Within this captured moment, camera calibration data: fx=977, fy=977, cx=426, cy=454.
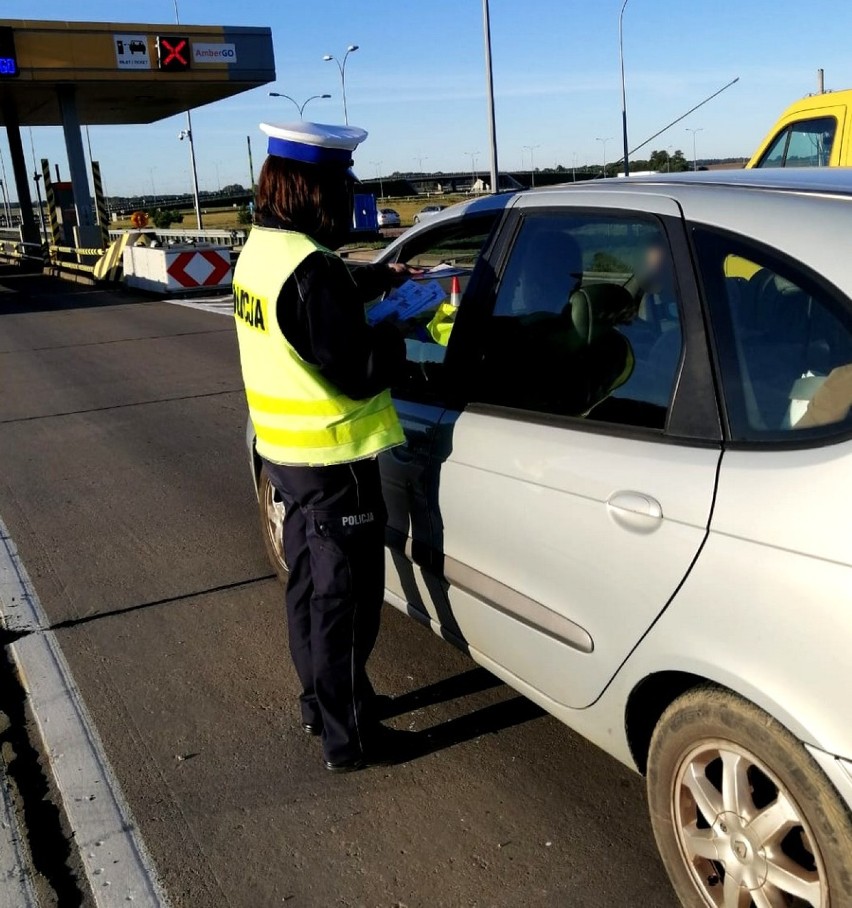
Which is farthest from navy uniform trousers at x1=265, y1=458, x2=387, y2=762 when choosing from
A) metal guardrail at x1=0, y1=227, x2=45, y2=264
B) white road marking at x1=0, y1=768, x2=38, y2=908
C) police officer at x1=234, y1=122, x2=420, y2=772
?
metal guardrail at x1=0, y1=227, x2=45, y2=264

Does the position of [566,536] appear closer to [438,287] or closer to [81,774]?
[438,287]

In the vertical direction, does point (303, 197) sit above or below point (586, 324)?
above

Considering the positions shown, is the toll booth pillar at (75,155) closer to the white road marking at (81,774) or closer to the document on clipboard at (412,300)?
the white road marking at (81,774)

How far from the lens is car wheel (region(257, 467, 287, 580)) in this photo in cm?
445

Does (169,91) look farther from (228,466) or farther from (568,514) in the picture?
(568,514)

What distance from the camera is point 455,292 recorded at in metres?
3.60

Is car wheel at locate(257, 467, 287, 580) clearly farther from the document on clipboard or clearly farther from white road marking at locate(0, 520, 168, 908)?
the document on clipboard

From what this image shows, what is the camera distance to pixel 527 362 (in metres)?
2.98

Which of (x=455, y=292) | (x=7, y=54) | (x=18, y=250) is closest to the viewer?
(x=455, y=292)

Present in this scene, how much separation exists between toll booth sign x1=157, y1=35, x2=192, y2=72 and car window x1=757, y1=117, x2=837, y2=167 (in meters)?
22.2

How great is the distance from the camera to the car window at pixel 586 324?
251cm

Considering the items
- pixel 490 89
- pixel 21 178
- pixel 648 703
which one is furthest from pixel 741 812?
pixel 21 178

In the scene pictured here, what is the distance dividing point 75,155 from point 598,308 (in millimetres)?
27984

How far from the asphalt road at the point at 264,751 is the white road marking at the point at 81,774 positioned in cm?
5
